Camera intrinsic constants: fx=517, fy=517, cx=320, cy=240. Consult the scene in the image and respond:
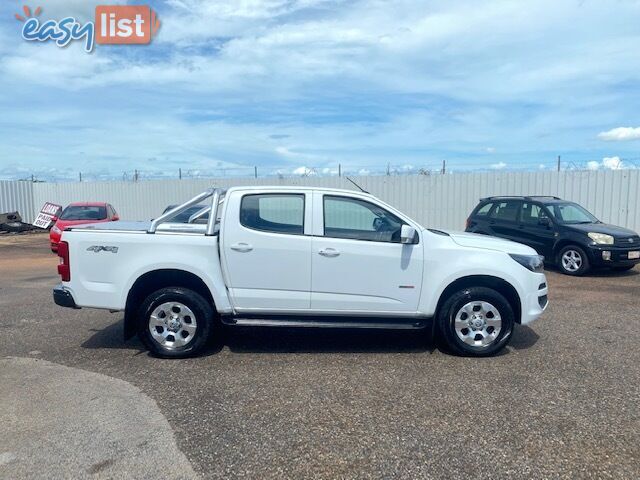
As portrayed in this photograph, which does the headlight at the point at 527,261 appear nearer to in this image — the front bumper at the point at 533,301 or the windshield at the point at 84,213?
the front bumper at the point at 533,301

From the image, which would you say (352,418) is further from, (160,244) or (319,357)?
(160,244)

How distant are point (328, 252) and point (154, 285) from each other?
1957 millimetres

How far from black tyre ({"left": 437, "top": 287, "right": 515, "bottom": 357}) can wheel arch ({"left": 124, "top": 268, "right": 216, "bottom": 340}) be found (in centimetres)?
253

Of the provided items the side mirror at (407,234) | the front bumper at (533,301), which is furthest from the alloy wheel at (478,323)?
the side mirror at (407,234)

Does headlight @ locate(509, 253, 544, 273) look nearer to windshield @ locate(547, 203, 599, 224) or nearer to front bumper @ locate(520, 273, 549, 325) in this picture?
front bumper @ locate(520, 273, 549, 325)

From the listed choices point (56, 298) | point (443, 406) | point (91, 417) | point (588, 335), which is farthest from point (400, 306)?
point (56, 298)

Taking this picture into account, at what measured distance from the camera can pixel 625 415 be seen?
4.07 meters

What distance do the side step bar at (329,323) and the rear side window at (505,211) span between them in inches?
285

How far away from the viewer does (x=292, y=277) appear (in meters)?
5.48

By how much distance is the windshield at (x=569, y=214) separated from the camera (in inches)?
440

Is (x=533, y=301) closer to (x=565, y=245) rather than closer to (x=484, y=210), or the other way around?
(x=565, y=245)

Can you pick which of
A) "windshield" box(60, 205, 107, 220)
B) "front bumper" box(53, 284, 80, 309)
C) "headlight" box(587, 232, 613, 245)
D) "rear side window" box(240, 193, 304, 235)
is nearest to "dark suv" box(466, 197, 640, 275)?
"headlight" box(587, 232, 613, 245)

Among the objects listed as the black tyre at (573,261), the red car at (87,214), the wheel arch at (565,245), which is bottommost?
the black tyre at (573,261)

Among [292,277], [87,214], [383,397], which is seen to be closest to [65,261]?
[292,277]
